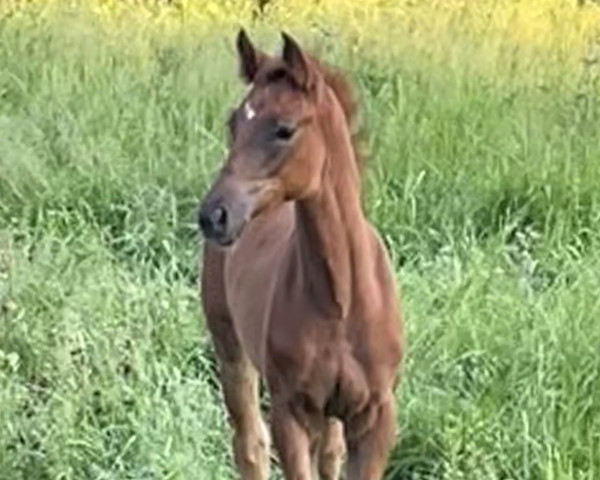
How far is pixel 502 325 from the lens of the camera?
660 centimetres

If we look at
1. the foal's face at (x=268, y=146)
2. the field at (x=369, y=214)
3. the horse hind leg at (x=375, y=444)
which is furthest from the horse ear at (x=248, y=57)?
the horse hind leg at (x=375, y=444)

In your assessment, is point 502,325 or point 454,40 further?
point 454,40

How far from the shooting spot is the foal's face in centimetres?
461

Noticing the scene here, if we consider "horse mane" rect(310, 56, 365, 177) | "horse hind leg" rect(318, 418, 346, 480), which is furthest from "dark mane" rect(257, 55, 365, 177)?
"horse hind leg" rect(318, 418, 346, 480)

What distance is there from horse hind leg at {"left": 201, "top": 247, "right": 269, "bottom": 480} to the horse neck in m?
0.77

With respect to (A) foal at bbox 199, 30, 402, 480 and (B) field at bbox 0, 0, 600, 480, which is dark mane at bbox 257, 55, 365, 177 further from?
(B) field at bbox 0, 0, 600, 480

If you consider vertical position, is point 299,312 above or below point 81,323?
above

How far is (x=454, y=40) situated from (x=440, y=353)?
12.2 ft

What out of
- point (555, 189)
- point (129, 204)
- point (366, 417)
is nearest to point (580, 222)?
point (555, 189)

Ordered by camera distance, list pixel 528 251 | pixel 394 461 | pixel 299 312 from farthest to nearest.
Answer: pixel 528 251 < pixel 394 461 < pixel 299 312

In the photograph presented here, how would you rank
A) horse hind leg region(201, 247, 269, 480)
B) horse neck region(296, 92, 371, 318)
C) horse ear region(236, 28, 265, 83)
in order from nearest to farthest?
horse ear region(236, 28, 265, 83) < horse neck region(296, 92, 371, 318) < horse hind leg region(201, 247, 269, 480)

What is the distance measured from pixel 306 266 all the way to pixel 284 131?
574 mm

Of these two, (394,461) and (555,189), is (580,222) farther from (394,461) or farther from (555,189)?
(394,461)

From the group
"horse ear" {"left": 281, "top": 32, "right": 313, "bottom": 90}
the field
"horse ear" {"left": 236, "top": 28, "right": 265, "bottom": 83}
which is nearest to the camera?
"horse ear" {"left": 281, "top": 32, "right": 313, "bottom": 90}
